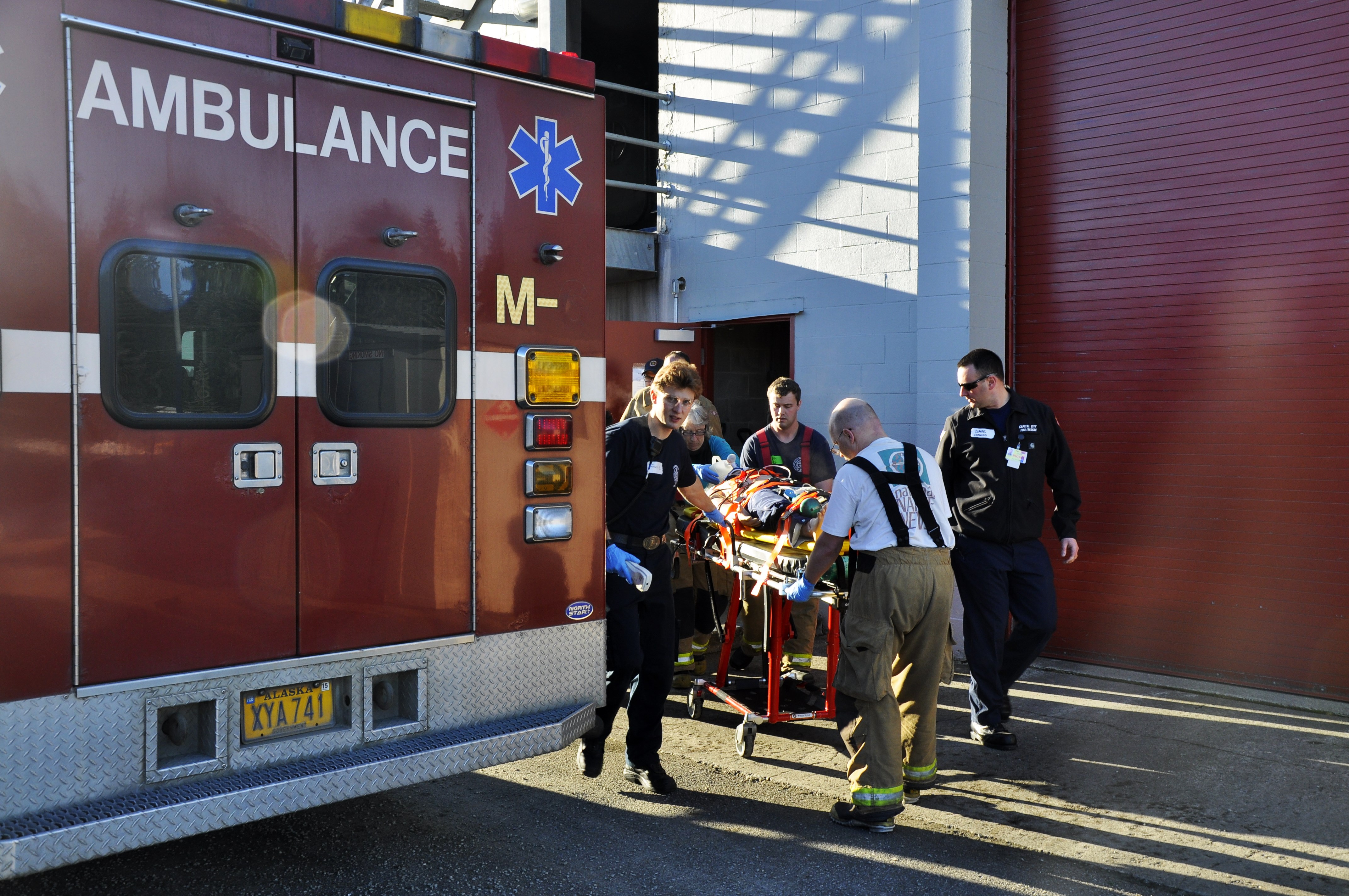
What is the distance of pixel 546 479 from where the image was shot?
452 cm

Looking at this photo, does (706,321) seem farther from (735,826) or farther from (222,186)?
(222,186)

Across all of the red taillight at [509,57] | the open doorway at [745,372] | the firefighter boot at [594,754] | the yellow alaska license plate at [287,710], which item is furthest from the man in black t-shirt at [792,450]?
the yellow alaska license plate at [287,710]

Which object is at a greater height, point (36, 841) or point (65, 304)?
point (65, 304)

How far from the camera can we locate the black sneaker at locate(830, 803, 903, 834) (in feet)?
15.4

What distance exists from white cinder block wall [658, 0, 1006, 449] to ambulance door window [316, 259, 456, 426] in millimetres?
4569

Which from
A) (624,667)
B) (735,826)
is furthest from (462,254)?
(735,826)

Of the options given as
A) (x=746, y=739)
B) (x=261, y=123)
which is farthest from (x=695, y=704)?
(x=261, y=123)

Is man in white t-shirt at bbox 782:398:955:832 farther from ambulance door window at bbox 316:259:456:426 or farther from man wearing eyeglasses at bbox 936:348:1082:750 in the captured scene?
ambulance door window at bbox 316:259:456:426

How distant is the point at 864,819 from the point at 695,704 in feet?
5.97

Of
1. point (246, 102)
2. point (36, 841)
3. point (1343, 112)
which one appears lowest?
point (36, 841)

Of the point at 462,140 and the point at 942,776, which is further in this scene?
the point at 942,776

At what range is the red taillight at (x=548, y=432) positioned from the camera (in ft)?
14.6

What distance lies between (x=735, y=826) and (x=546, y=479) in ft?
5.70

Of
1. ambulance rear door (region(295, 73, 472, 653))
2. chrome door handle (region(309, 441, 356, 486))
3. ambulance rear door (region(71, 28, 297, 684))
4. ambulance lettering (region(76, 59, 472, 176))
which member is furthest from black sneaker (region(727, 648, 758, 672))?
ambulance lettering (region(76, 59, 472, 176))
